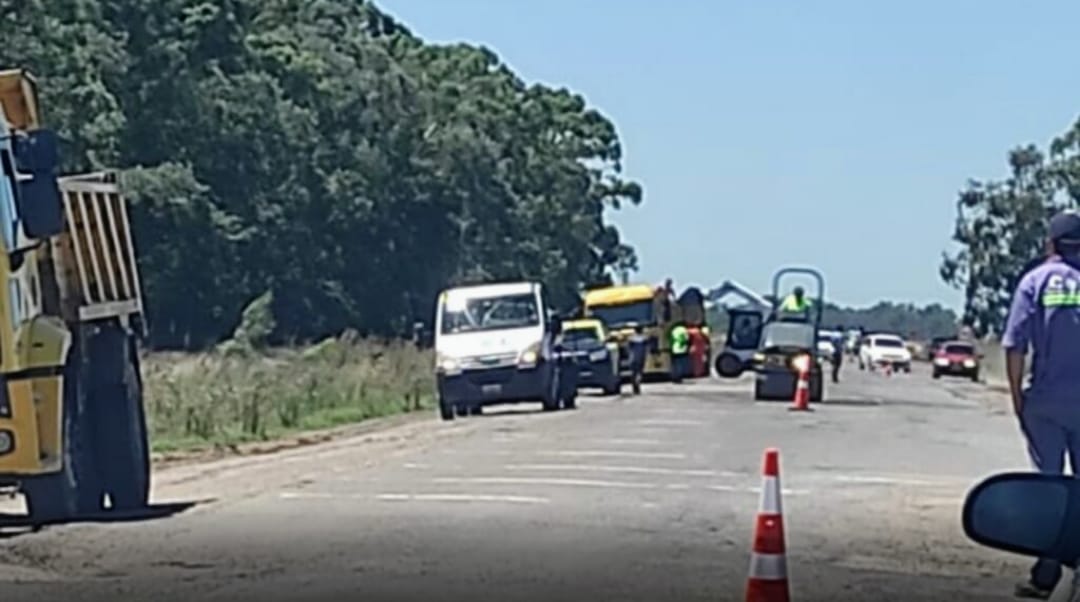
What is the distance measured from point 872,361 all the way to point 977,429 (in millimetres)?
62176

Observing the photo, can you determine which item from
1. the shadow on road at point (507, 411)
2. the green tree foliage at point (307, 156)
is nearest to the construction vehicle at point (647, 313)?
the green tree foliage at point (307, 156)

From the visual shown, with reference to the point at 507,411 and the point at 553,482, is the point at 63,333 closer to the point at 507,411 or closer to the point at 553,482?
the point at 553,482

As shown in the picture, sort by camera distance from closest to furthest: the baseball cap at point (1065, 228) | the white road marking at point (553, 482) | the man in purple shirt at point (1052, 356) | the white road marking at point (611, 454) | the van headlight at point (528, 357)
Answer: the baseball cap at point (1065, 228)
the man in purple shirt at point (1052, 356)
the white road marking at point (553, 482)
the white road marking at point (611, 454)
the van headlight at point (528, 357)

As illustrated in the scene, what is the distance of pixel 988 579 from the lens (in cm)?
1549

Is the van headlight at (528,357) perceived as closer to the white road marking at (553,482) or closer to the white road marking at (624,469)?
the white road marking at (624,469)

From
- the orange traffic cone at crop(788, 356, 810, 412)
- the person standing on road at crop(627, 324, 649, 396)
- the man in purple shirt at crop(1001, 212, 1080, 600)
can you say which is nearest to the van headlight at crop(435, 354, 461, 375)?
the orange traffic cone at crop(788, 356, 810, 412)

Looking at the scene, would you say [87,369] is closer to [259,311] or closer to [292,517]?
[292,517]

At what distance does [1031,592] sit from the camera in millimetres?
13719

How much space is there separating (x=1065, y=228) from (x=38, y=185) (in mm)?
7782

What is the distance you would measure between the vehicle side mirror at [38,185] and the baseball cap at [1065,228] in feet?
24.9

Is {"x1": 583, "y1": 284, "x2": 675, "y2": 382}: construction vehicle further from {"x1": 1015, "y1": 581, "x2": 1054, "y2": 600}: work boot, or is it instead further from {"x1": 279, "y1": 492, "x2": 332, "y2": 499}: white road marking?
{"x1": 1015, "y1": 581, "x2": 1054, "y2": 600}: work boot

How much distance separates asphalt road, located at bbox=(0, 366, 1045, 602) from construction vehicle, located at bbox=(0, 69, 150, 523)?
1.65ft

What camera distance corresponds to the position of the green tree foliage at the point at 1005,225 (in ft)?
350

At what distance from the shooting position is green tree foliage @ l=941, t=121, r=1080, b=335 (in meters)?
107
